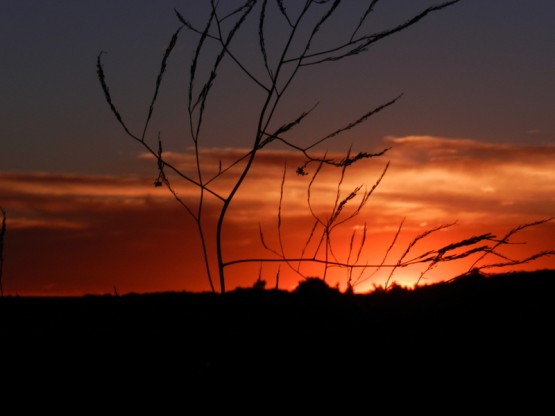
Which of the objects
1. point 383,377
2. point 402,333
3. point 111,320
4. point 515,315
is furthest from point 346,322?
point 111,320

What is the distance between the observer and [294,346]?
218cm

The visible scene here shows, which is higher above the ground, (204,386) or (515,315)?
(515,315)

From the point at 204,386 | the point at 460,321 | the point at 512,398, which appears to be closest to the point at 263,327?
the point at 204,386

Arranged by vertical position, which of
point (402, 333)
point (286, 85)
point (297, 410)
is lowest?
point (297, 410)

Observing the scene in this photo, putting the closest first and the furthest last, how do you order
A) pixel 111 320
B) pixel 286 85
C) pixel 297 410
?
1. pixel 297 410
2. pixel 111 320
3. pixel 286 85

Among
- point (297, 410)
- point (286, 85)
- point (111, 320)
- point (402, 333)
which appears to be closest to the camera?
point (297, 410)

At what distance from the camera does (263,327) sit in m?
2.33

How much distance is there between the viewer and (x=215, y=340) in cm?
227

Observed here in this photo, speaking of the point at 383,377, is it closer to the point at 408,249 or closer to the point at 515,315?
the point at 515,315

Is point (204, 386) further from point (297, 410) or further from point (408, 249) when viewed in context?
point (408, 249)

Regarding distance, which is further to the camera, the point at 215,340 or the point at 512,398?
the point at 215,340

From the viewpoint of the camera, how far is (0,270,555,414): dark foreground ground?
201 centimetres

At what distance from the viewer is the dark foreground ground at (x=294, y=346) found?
2014 mm

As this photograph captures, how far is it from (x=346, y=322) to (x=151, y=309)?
63 centimetres
